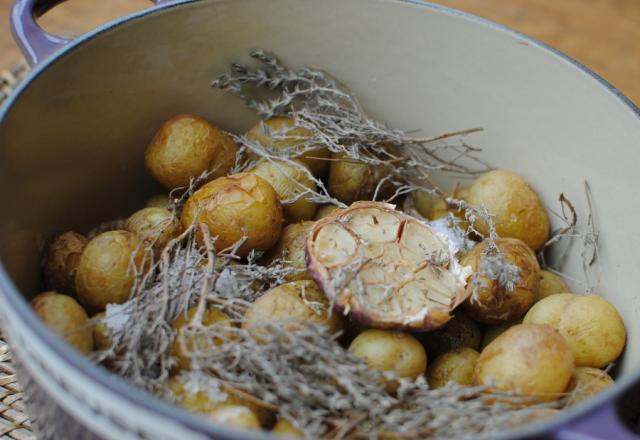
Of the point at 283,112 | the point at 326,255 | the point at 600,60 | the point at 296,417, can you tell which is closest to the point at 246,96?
the point at 283,112

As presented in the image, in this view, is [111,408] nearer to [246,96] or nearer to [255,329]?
[255,329]

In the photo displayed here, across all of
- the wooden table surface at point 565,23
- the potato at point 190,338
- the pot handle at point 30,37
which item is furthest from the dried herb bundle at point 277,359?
the wooden table surface at point 565,23

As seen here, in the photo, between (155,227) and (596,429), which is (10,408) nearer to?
(155,227)

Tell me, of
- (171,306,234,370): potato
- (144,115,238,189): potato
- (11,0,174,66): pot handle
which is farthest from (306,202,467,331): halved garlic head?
(11,0,174,66): pot handle

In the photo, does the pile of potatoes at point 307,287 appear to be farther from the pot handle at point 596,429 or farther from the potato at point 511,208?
the pot handle at point 596,429

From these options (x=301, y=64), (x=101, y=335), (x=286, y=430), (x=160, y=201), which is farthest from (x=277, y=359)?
(x=301, y=64)

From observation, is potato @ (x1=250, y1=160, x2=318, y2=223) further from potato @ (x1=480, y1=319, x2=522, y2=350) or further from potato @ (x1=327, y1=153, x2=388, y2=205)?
potato @ (x1=480, y1=319, x2=522, y2=350)
